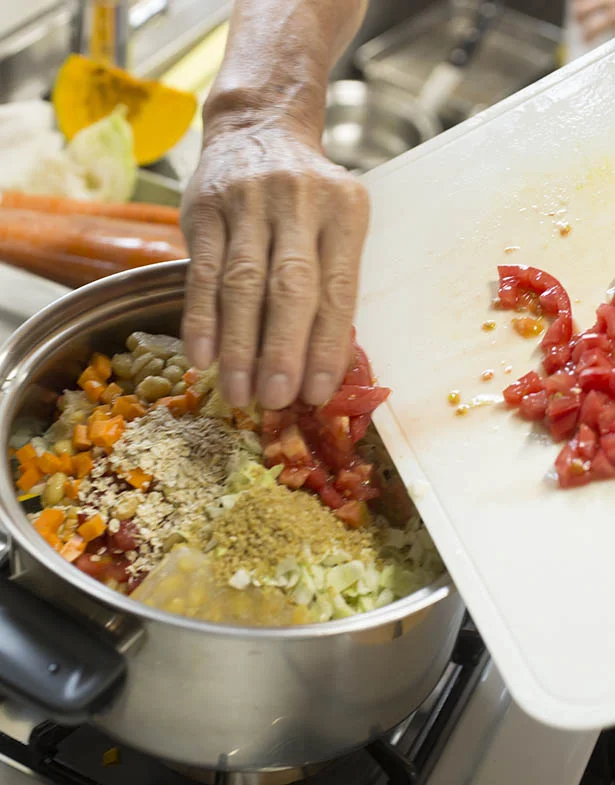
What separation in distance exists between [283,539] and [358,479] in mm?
154

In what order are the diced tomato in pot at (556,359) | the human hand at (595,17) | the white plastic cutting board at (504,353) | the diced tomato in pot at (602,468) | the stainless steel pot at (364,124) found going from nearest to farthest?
1. the white plastic cutting board at (504,353)
2. the diced tomato in pot at (602,468)
3. the diced tomato in pot at (556,359)
4. the human hand at (595,17)
5. the stainless steel pot at (364,124)

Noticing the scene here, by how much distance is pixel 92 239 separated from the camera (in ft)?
5.07

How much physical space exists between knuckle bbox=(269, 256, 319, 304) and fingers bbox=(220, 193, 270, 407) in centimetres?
2

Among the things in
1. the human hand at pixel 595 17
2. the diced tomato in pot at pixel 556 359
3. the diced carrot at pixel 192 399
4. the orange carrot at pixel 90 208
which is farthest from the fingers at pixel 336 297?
the human hand at pixel 595 17

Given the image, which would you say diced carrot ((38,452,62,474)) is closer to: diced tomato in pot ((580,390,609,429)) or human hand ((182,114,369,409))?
human hand ((182,114,369,409))

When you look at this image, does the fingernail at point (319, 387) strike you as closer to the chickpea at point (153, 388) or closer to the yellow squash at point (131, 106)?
the chickpea at point (153, 388)

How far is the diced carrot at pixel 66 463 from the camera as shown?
1.00m

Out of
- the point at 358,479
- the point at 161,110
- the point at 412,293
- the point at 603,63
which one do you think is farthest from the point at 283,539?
the point at 161,110

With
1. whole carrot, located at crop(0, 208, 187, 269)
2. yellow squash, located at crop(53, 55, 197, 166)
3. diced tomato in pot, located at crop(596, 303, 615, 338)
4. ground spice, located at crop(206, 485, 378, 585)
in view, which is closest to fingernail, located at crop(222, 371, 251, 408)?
ground spice, located at crop(206, 485, 378, 585)

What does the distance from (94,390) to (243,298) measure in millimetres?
333

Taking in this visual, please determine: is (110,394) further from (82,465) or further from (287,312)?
(287,312)

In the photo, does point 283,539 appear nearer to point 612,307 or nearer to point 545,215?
point 612,307

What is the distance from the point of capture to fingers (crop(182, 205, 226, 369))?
87cm

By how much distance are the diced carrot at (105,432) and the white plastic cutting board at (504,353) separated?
1.07 ft
